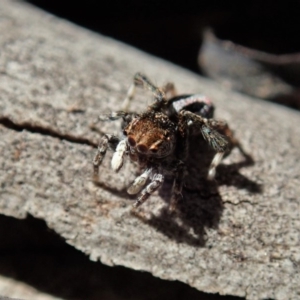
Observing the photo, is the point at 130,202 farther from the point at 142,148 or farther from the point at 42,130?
the point at 42,130

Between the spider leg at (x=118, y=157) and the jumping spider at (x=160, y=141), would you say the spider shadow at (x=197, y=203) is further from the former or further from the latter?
the spider leg at (x=118, y=157)

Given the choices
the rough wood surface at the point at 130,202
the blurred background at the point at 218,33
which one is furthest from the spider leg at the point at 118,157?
the blurred background at the point at 218,33

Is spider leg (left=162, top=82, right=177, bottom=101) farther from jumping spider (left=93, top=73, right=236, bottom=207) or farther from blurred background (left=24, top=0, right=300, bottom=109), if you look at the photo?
blurred background (left=24, top=0, right=300, bottom=109)

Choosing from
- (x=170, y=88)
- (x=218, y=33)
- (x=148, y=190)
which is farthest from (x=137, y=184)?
(x=218, y=33)

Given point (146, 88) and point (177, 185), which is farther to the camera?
point (146, 88)

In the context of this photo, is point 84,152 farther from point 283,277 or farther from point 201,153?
point 283,277

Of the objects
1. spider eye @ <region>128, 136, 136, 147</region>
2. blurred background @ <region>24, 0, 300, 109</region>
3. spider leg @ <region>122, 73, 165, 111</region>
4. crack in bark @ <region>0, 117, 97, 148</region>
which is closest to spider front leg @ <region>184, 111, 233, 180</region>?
spider leg @ <region>122, 73, 165, 111</region>
